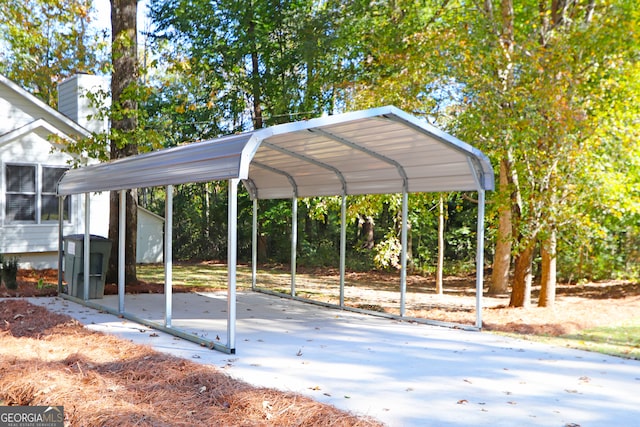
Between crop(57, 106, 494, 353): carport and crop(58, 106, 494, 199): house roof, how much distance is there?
15mm

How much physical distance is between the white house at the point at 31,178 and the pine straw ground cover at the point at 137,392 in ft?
31.9

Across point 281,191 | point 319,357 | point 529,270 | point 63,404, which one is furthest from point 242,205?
point 63,404

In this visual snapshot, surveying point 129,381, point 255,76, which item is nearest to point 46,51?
point 255,76

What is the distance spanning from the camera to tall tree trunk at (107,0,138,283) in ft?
43.3

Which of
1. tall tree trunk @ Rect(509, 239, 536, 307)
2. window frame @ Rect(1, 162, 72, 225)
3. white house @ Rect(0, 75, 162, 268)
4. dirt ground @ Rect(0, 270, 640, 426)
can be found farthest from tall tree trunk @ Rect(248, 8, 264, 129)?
dirt ground @ Rect(0, 270, 640, 426)

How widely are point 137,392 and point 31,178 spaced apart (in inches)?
499

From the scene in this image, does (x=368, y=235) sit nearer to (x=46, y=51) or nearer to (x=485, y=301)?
(x=485, y=301)

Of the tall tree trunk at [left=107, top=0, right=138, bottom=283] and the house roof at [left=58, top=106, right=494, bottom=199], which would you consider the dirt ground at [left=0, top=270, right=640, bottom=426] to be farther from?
the tall tree trunk at [left=107, top=0, right=138, bottom=283]

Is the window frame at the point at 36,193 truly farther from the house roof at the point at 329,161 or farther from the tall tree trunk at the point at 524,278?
the tall tree trunk at the point at 524,278

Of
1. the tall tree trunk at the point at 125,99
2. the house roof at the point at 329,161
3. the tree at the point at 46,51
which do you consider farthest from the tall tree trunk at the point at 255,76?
the house roof at the point at 329,161

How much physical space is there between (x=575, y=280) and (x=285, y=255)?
38.4 feet

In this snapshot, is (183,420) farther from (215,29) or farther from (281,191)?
(215,29)

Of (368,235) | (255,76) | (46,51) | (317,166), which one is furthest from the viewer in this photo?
(46,51)

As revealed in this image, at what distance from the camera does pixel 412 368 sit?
6.49 m
